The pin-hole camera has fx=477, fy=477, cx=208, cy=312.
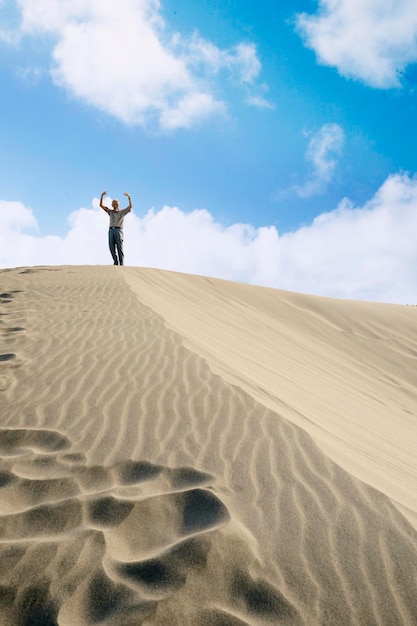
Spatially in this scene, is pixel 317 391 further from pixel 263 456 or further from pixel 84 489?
pixel 84 489

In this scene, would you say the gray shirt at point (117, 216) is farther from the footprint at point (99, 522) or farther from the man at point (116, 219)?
the footprint at point (99, 522)

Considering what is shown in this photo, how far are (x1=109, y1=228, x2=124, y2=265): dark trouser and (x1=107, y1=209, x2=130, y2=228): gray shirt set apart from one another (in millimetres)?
157

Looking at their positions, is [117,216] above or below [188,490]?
above

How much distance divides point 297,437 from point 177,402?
3.66 ft

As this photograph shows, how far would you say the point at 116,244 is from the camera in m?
13.1

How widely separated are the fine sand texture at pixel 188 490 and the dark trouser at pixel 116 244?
20.8 ft

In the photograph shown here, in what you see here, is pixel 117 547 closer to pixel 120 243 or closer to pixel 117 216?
pixel 117 216

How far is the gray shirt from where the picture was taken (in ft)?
40.7

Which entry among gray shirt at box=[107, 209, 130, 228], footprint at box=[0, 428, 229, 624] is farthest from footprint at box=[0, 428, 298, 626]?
gray shirt at box=[107, 209, 130, 228]

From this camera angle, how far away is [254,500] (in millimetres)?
2793

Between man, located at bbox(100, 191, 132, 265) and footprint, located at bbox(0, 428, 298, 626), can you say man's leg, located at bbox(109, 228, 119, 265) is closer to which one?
man, located at bbox(100, 191, 132, 265)

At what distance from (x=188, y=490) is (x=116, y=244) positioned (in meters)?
10.9

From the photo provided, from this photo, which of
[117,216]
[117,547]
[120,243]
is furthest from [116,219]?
[117,547]

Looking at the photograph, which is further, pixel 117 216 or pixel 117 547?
pixel 117 216
